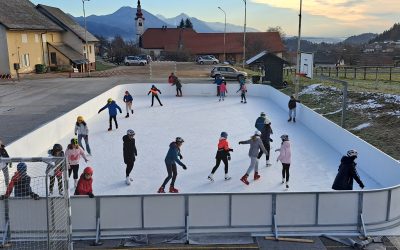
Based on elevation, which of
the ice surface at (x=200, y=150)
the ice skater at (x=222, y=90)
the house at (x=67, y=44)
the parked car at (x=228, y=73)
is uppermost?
the house at (x=67, y=44)

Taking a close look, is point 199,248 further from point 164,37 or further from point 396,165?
point 164,37

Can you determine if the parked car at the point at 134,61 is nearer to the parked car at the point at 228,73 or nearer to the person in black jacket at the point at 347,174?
the parked car at the point at 228,73

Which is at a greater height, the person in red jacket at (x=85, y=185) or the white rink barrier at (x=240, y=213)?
the person in red jacket at (x=85, y=185)

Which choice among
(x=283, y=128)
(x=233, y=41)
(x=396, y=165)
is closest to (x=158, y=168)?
(x=396, y=165)

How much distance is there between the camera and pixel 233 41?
7894 centimetres

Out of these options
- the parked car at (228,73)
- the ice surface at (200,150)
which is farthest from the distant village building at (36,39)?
the ice surface at (200,150)

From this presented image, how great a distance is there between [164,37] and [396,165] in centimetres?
7500

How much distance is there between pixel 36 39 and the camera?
45.5 metres

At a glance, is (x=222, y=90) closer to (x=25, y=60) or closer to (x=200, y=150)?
(x=200, y=150)

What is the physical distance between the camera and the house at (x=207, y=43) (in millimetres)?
76562

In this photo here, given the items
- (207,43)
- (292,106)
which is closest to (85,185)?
(292,106)

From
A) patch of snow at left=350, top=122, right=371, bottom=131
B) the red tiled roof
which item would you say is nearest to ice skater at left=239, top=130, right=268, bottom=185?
patch of snow at left=350, top=122, right=371, bottom=131

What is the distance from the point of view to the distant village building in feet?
132

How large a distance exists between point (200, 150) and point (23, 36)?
114ft
